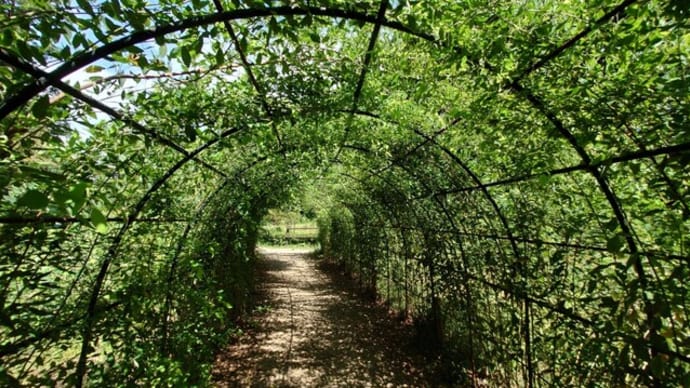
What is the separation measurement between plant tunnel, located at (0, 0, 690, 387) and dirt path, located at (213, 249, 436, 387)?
101 cm

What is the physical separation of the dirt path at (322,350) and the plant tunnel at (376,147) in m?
1.01

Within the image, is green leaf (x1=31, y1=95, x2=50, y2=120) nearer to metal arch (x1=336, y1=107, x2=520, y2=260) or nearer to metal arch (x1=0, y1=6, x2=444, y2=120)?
metal arch (x1=0, y1=6, x2=444, y2=120)

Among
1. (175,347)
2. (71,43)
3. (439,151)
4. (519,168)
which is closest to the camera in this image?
(71,43)

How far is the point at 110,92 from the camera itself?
187 cm

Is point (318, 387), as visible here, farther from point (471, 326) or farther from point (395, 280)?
point (395, 280)

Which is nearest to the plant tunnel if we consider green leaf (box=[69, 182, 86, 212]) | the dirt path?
green leaf (box=[69, 182, 86, 212])

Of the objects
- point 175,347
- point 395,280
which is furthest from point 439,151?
point 395,280

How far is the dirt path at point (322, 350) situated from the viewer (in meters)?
4.38

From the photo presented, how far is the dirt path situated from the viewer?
438 cm

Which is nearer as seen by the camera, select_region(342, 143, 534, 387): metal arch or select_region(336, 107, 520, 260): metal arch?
select_region(342, 143, 534, 387): metal arch

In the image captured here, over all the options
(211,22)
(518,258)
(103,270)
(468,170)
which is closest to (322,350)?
(518,258)

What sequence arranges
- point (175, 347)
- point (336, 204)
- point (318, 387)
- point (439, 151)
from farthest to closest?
1. point (336, 204)
2. point (318, 387)
3. point (439, 151)
4. point (175, 347)

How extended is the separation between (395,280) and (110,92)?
6112mm

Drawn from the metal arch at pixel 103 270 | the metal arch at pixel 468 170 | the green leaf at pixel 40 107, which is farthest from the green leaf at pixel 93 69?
the metal arch at pixel 468 170
